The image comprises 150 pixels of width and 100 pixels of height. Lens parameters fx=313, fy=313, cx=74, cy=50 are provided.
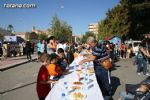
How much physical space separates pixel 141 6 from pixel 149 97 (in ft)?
142

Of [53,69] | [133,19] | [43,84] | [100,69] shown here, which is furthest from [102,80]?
[133,19]

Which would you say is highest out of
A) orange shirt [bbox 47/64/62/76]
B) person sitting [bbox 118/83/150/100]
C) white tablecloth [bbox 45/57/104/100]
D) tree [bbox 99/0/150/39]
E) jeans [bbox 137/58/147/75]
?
tree [bbox 99/0/150/39]

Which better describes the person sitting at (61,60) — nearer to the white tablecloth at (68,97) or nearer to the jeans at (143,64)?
the white tablecloth at (68,97)

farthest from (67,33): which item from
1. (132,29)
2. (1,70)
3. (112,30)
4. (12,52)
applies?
(1,70)

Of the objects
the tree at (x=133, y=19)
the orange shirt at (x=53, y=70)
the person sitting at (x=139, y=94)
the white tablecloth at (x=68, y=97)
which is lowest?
the person sitting at (x=139, y=94)

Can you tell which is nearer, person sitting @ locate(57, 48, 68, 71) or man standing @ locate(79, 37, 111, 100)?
man standing @ locate(79, 37, 111, 100)

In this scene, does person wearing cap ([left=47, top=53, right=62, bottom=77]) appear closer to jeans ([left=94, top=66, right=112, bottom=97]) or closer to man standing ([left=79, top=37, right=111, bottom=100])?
man standing ([left=79, top=37, right=111, bottom=100])

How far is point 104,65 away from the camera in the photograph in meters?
8.98

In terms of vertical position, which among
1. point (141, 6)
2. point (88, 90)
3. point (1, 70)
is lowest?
point (1, 70)

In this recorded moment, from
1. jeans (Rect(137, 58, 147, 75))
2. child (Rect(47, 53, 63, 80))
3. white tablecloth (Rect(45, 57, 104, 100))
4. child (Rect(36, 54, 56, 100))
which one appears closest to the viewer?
white tablecloth (Rect(45, 57, 104, 100))

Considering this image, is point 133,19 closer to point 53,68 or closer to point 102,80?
point 102,80

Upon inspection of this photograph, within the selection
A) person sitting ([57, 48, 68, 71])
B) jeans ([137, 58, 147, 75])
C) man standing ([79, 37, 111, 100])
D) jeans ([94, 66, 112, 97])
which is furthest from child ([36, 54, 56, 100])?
jeans ([137, 58, 147, 75])

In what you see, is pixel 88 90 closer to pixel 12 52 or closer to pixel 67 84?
pixel 67 84

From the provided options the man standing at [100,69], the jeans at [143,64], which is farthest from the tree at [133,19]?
the man standing at [100,69]
